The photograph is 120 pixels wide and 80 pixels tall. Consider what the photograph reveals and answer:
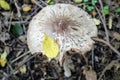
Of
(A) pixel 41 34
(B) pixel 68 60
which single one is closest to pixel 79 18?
(A) pixel 41 34

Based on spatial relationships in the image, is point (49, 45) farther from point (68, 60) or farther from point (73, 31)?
point (68, 60)

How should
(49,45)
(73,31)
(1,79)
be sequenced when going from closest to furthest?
1. (49,45)
2. (73,31)
3. (1,79)

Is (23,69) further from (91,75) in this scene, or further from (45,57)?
(91,75)

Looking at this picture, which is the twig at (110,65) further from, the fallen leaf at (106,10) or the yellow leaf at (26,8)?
the yellow leaf at (26,8)

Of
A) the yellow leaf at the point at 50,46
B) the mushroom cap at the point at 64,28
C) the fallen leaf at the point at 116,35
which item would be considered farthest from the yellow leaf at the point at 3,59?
the fallen leaf at the point at 116,35

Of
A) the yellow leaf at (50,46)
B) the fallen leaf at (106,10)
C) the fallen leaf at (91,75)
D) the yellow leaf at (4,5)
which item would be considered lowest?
the fallen leaf at (91,75)

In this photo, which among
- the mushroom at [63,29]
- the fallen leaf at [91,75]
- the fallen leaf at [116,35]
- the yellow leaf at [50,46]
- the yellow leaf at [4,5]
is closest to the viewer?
the yellow leaf at [50,46]
